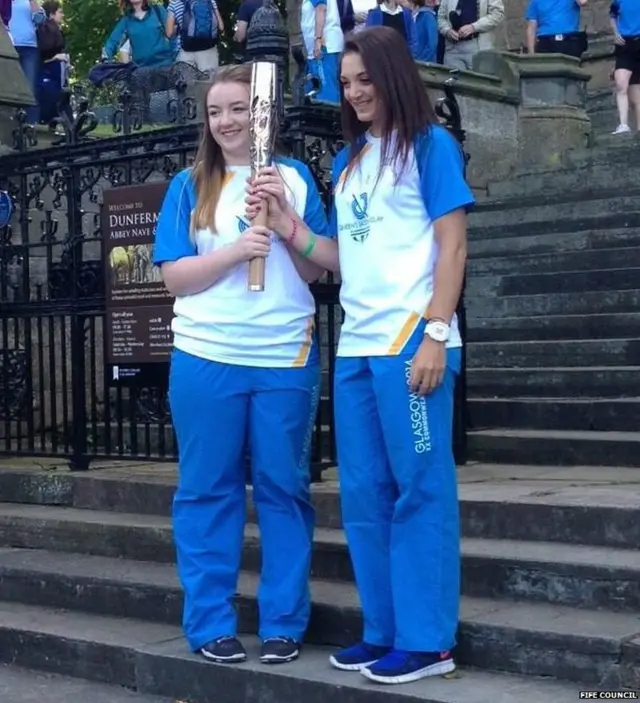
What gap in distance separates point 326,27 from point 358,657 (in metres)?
8.19

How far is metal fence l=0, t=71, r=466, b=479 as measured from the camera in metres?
6.89

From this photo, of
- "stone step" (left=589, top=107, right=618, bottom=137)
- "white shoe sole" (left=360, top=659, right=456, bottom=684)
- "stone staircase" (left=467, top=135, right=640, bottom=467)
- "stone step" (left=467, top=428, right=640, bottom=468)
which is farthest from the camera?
"stone step" (left=589, top=107, right=618, bottom=137)

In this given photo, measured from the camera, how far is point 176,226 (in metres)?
4.80

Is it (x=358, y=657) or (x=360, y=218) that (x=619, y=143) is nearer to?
(x=360, y=218)

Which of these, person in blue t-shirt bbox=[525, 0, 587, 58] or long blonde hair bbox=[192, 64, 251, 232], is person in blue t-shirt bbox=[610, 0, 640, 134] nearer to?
person in blue t-shirt bbox=[525, 0, 587, 58]

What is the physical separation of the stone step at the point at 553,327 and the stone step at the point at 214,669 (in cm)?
396

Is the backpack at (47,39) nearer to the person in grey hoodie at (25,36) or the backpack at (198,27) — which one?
the person in grey hoodie at (25,36)

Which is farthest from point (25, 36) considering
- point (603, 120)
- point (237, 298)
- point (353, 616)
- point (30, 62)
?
point (353, 616)

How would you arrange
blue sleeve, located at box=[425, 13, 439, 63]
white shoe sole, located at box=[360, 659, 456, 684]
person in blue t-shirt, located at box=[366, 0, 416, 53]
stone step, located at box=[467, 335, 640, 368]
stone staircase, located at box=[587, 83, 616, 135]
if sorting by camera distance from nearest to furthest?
1. white shoe sole, located at box=[360, 659, 456, 684]
2. stone step, located at box=[467, 335, 640, 368]
3. person in blue t-shirt, located at box=[366, 0, 416, 53]
4. blue sleeve, located at box=[425, 13, 439, 63]
5. stone staircase, located at box=[587, 83, 616, 135]

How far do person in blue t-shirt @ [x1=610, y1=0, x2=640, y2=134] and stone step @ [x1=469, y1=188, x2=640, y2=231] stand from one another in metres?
2.08

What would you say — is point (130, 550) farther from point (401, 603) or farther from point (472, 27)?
point (472, 27)

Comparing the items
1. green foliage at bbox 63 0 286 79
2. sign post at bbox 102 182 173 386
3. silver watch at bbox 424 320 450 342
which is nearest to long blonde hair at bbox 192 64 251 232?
silver watch at bbox 424 320 450 342

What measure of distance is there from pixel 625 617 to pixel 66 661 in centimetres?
231

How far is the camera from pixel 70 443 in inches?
308
